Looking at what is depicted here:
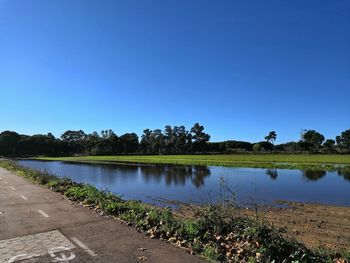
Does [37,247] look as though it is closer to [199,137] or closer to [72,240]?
[72,240]

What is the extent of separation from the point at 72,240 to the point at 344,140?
161 metres

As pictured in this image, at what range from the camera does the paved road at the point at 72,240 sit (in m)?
8.54

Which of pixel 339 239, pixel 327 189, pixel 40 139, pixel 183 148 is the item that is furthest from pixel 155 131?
pixel 339 239

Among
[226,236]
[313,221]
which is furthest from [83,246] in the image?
[313,221]

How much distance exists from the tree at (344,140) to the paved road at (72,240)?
145398 mm

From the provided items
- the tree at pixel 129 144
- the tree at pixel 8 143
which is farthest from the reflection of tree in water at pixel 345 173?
the tree at pixel 8 143

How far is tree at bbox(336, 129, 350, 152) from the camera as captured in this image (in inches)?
5803

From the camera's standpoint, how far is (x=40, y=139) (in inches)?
7219

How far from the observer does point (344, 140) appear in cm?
15625

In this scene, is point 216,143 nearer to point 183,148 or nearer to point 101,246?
point 183,148

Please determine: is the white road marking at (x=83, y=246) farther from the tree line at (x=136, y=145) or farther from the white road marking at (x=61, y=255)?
the tree line at (x=136, y=145)

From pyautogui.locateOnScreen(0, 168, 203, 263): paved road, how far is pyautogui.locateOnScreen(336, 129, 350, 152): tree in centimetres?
14540

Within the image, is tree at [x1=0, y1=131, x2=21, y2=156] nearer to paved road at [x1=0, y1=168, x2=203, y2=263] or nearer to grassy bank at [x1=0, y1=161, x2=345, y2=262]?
paved road at [x1=0, y1=168, x2=203, y2=263]

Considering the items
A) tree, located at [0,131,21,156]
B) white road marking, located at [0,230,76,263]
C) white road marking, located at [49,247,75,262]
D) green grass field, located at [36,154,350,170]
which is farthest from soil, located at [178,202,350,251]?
tree, located at [0,131,21,156]
